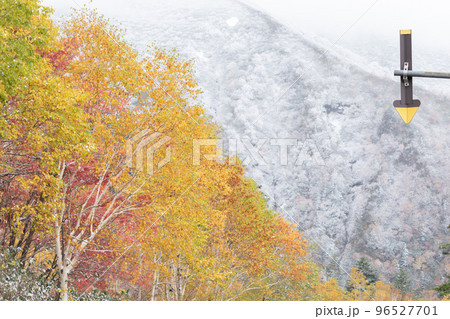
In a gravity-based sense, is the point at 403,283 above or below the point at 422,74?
below

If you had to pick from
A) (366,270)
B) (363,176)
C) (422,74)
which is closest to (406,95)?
(422,74)

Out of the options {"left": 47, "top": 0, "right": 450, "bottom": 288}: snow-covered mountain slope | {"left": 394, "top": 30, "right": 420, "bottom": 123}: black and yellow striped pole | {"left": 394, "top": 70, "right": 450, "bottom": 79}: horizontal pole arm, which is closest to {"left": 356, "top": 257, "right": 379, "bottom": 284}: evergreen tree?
{"left": 394, "top": 30, "right": 420, "bottom": 123}: black and yellow striped pole

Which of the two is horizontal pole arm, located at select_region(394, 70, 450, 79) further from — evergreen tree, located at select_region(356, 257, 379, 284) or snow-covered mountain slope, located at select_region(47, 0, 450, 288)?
snow-covered mountain slope, located at select_region(47, 0, 450, 288)

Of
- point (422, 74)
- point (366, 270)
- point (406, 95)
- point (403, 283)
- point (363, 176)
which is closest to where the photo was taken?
point (422, 74)

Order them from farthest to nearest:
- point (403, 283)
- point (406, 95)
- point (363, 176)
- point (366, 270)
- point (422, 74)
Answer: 1. point (363, 176)
2. point (403, 283)
3. point (366, 270)
4. point (406, 95)
5. point (422, 74)

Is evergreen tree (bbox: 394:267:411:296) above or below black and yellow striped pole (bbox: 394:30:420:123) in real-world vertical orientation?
below

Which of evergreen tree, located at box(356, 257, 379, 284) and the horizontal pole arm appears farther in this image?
evergreen tree, located at box(356, 257, 379, 284)

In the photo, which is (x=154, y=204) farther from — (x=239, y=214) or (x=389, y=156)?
(x=389, y=156)

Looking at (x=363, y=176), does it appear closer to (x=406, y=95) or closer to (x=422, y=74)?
(x=406, y=95)

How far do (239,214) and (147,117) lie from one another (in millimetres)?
12078

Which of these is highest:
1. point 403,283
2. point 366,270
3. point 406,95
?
point 406,95

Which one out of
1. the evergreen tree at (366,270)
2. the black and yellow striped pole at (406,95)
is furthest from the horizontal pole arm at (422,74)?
the evergreen tree at (366,270)

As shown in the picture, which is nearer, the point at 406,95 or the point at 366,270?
the point at 406,95

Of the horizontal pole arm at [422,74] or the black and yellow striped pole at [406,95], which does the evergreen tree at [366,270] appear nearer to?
the black and yellow striped pole at [406,95]
